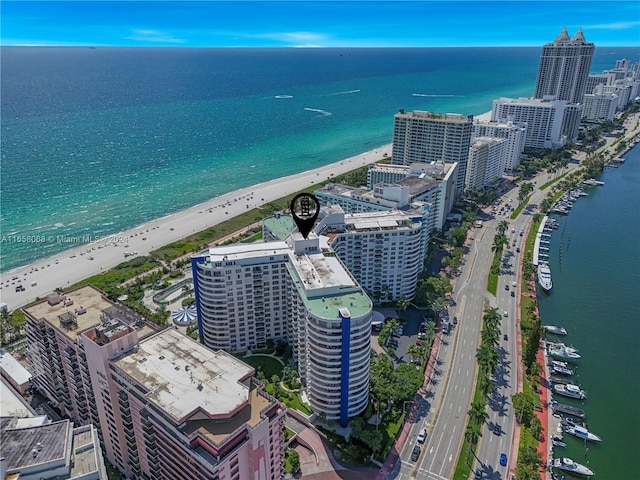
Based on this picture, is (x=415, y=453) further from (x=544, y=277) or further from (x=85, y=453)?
(x=544, y=277)

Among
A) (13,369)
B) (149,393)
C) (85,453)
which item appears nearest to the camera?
(85,453)

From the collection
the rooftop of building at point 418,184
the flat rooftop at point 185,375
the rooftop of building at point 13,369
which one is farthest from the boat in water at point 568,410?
the rooftop of building at point 13,369

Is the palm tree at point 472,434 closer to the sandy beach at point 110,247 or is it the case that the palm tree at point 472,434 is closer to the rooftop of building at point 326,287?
the rooftop of building at point 326,287

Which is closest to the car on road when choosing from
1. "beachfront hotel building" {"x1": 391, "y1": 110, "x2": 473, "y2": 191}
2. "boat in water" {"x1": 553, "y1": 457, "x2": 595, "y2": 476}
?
"boat in water" {"x1": 553, "y1": 457, "x2": 595, "y2": 476}

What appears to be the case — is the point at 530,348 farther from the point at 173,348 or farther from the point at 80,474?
the point at 80,474

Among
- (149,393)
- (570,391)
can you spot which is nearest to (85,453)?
→ (149,393)
